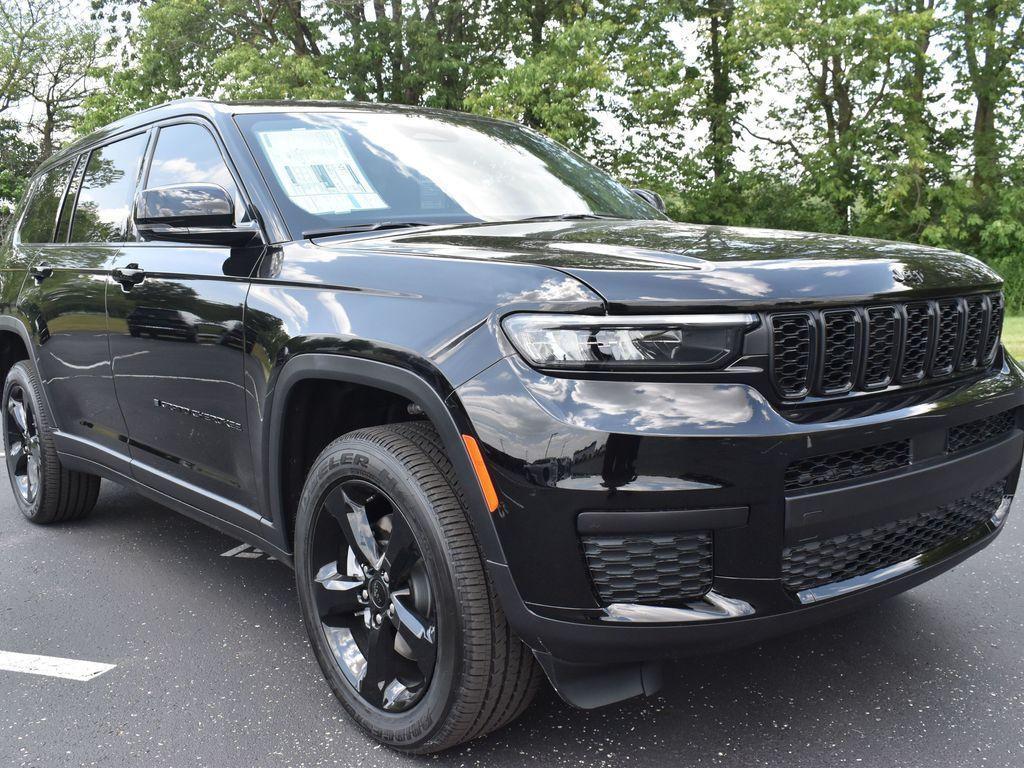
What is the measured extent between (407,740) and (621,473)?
1014mm

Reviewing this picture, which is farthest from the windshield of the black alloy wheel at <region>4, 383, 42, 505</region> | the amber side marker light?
the black alloy wheel at <region>4, 383, 42, 505</region>

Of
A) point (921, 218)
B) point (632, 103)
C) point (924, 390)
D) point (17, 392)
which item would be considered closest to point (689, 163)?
point (632, 103)

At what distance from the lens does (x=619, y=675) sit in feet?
7.25

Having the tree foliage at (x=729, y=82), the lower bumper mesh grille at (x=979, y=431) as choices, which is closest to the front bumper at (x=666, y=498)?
the lower bumper mesh grille at (x=979, y=431)

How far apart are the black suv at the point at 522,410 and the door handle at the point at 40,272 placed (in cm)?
102

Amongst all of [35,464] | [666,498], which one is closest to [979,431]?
[666,498]

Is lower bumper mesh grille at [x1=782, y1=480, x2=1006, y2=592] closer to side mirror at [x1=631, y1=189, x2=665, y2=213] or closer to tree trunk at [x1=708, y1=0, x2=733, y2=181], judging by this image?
side mirror at [x1=631, y1=189, x2=665, y2=213]

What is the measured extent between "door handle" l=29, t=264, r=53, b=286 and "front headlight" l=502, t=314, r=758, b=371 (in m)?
3.11

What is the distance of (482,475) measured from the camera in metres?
2.11

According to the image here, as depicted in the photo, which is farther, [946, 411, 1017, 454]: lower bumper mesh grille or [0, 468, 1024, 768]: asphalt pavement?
[0, 468, 1024, 768]: asphalt pavement

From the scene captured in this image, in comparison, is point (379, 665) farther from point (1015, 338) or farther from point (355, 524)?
point (1015, 338)

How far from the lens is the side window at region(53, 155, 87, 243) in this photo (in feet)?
14.5

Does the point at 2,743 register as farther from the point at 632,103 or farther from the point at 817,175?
the point at 817,175

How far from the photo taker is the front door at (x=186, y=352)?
2969 mm
